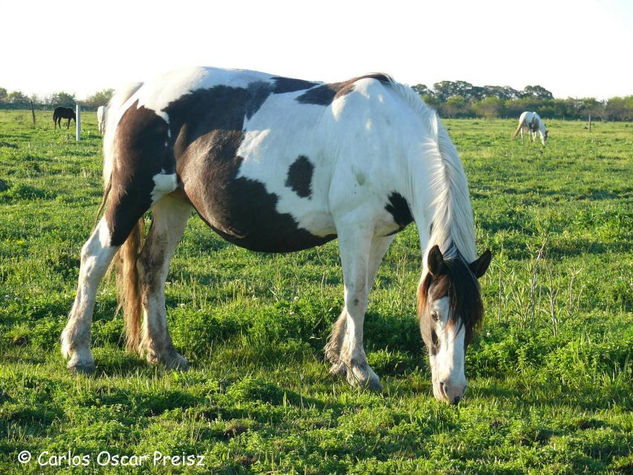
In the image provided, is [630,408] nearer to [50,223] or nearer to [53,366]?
[53,366]

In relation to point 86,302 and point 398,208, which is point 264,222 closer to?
point 398,208

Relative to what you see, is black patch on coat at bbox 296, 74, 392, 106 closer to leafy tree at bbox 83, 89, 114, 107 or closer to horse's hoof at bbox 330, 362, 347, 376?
horse's hoof at bbox 330, 362, 347, 376

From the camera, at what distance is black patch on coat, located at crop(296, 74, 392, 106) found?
5391 millimetres

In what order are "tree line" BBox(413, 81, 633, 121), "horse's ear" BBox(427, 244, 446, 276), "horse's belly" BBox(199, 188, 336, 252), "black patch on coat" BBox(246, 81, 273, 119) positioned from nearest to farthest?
"horse's ear" BBox(427, 244, 446, 276) → "horse's belly" BBox(199, 188, 336, 252) → "black patch on coat" BBox(246, 81, 273, 119) → "tree line" BBox(413, 81, 633, 121)

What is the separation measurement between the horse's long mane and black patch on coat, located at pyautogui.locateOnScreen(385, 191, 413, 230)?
371 mm

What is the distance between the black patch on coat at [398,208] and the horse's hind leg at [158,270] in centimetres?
189

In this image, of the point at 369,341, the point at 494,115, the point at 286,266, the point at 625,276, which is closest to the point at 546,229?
the point at 625,276

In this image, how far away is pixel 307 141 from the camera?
5266 mm

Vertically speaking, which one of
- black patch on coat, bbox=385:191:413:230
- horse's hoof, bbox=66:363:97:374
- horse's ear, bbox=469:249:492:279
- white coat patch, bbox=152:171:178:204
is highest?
white coat patch, bbox=152:171:178:204

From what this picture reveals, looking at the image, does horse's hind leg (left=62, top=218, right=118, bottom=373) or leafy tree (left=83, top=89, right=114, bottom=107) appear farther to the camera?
leafy tree (left=83, top=89, right=114, bottom=107)

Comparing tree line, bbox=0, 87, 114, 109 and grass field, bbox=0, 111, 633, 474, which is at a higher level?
tree line, bbox=0, 87, 114, 109

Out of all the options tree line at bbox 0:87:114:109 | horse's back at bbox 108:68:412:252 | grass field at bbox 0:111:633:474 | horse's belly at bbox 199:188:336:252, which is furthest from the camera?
tree line at bbox 0:87:114:109

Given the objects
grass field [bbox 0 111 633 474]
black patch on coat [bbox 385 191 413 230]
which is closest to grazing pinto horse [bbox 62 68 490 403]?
black patch on coat [bbox 385 191 413 230]

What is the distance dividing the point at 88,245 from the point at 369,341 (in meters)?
2.45
